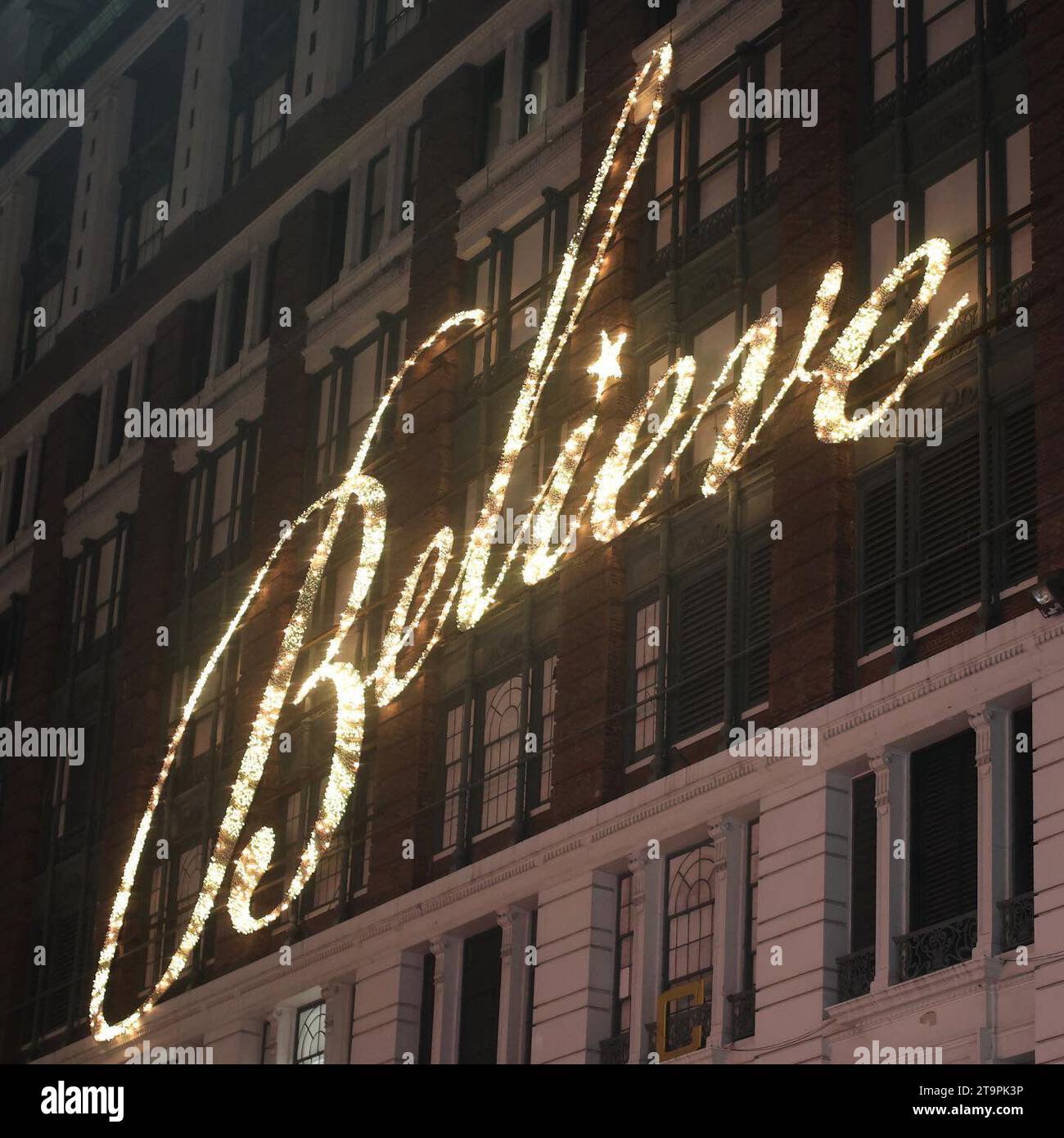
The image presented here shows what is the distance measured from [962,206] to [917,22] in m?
4.27

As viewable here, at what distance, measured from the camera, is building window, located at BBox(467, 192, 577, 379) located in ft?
156

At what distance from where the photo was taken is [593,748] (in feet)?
135

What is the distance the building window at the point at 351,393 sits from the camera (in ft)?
169

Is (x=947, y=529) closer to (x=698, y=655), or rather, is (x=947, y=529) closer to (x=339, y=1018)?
(x=698, y=655)

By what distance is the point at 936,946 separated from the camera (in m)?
33.0

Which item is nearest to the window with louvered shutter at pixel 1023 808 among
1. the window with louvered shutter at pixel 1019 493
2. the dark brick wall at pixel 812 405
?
the window with louvered shutter at pixel 1019 493

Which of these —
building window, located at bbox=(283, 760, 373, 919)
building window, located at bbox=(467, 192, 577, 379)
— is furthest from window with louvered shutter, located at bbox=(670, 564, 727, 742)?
building window, located at bbox=(283, 760, 373, 919)

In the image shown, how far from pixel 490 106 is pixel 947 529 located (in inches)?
798

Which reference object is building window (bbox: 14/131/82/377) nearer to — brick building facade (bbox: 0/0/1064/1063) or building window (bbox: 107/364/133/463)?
brick building facade (bbox: 0/0/1064/1063)

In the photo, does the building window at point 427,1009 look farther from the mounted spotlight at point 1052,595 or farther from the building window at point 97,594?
the building window at point 97,594

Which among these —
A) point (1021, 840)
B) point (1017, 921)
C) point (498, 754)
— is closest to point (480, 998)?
point (498, 754)

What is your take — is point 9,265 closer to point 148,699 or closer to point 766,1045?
point 148,699

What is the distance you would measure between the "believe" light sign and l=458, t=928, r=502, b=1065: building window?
3.90 m

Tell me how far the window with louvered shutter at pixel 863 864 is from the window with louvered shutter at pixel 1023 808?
2.84 metres
